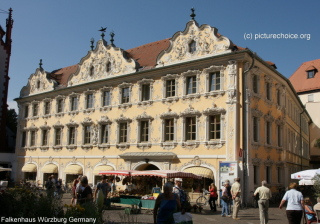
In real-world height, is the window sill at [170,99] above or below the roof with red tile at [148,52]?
below

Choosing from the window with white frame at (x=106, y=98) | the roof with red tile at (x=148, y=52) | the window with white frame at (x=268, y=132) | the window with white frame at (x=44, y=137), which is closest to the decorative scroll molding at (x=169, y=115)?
the roof with red tile at (x=148, y=52)

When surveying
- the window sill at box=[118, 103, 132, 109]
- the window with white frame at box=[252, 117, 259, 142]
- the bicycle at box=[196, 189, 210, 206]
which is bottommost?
the bicycle at box=[196, 189, 210, 206]

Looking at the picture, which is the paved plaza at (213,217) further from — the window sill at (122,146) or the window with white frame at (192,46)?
the window with white frame at (192,46)

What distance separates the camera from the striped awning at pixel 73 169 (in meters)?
32.7

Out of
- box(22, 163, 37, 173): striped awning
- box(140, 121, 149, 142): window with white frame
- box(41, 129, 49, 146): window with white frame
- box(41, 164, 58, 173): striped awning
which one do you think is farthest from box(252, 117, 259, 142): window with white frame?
box(22, 163, 37, 173): striped awning

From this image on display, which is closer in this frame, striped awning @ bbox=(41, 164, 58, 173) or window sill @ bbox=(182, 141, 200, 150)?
window sill @ bbox=(182, 141, 200, 150)

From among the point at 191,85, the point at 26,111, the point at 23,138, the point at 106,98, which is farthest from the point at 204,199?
the point at 26,111

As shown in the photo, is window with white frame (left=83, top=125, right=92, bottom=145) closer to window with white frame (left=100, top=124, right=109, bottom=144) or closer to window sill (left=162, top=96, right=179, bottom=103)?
window with white frame (left=100, top=124, right=109, bottom=144)

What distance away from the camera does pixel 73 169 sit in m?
33.0

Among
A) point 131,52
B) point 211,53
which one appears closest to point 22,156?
point 131,52

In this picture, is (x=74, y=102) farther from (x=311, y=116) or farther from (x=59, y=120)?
(x=311, y=116)

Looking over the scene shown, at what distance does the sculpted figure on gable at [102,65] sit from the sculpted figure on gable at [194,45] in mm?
3630

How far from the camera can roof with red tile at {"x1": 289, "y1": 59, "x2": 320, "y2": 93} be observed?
5344 cm

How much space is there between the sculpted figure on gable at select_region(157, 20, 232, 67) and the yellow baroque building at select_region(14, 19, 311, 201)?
7 centimetres
